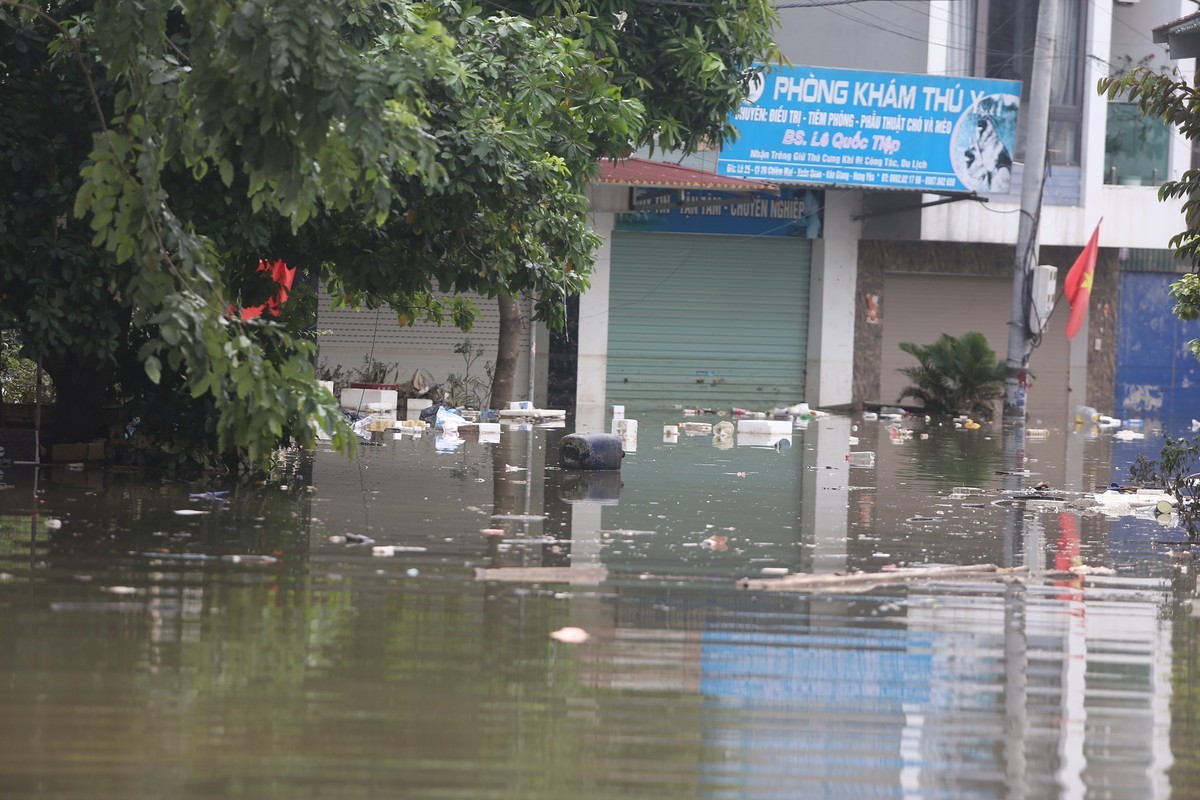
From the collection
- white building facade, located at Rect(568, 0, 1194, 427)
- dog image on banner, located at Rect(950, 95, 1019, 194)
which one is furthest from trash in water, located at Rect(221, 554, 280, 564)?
dog image on banner, located at Rect(950, 95, 1019, 194)

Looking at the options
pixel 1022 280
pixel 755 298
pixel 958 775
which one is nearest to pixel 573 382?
pixel 755 298

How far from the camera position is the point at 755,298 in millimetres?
26906

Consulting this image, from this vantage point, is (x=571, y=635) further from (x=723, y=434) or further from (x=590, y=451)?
(x=723, y=434)

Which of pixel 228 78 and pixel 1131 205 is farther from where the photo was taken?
pixel 1131 205

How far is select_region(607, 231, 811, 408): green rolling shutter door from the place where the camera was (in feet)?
86.2

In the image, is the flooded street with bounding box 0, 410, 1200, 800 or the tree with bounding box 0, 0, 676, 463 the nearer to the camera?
the flooded street with bounding box 0, 410, 1200, 800

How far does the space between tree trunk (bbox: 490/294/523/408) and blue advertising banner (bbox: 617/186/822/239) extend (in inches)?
185

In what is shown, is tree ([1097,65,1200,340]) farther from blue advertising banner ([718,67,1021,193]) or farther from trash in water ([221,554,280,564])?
blue advertising banner ([718,67,1021,193])

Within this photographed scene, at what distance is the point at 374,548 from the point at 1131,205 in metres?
22.9

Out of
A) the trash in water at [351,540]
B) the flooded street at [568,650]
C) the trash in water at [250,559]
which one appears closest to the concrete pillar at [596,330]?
the flooded street at [568,650]

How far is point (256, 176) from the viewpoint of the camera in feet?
21.5

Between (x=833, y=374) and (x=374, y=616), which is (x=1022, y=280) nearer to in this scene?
(x=833, y=374)

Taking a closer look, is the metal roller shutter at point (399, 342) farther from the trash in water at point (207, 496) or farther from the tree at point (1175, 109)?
the tree at point (1175, 109)

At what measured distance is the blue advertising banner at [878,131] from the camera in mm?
23812
